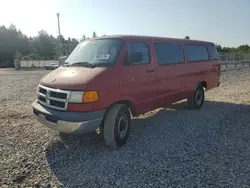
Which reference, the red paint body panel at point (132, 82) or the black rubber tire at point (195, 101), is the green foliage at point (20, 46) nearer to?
the black rubber tire at point (195, 101)

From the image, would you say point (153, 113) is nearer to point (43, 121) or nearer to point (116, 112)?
point (116, 112)

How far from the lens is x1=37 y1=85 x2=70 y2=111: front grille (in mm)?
4168

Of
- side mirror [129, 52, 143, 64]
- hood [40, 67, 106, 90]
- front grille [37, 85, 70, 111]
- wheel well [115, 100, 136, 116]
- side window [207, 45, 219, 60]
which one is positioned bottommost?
wheel well [115, 100, 136, 116]

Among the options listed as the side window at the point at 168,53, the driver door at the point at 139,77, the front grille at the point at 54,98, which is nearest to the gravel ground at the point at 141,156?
the driver door at the point at 139,77

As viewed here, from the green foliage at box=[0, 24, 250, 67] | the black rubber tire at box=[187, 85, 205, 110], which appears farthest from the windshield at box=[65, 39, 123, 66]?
the green foliage at box=[0, 24, 250, 67]

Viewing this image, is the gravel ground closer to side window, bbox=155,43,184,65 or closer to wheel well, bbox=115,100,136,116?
wheel well, bbox=115,100,136,116

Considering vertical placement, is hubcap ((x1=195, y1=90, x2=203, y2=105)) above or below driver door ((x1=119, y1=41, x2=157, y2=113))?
below

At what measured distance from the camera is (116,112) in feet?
14.7

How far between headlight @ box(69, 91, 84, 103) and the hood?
8cm

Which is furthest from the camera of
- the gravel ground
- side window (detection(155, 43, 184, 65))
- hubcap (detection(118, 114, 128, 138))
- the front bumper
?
side window (detection(155, 43, 184, 65))

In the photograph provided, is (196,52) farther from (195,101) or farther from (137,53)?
(137,53)

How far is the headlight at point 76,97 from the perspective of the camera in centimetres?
407

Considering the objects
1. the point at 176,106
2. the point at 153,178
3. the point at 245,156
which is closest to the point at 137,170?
the point at 153,178

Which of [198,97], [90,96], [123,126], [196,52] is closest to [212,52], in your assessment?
[196,52]
